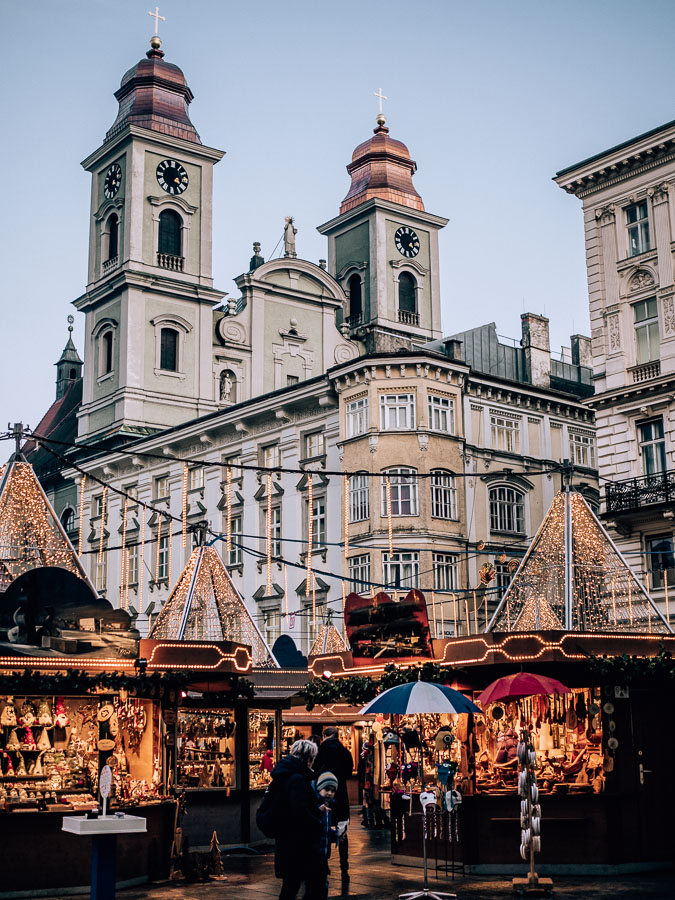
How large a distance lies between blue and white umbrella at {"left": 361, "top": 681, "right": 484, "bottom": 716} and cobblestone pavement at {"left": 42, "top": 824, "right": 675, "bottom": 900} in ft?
7.47

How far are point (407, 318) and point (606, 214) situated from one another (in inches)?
868

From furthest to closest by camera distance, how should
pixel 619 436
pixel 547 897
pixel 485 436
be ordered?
1. pixel 485 436
2. pixel 619 436
3. pixel 547 897

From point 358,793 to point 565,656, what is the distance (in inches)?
677

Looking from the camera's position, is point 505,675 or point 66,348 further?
point 66,348

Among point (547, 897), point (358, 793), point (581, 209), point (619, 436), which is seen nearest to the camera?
point (547, 897)

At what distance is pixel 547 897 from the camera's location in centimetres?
1447

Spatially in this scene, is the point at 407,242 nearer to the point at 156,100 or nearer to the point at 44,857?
the point at 156,100

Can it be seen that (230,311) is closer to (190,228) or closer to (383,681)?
(190,228)

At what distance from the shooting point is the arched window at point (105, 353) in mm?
53969

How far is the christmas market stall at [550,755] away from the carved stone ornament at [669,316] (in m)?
18.7

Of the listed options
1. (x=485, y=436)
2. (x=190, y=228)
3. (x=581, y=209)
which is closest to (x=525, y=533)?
(x=485, y=436)

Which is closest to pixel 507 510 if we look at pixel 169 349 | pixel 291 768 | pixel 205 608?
pixel 169 349

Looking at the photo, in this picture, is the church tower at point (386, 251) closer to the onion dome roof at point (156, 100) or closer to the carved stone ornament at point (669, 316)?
the onion dome roof at point (156, 100)

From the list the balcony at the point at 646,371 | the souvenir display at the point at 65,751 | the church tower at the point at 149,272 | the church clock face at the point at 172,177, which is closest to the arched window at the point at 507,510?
the balcony at the point at 646,371
